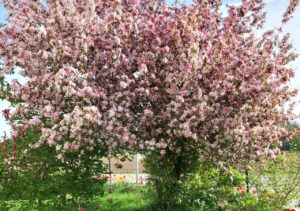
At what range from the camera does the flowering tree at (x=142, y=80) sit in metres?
7.05

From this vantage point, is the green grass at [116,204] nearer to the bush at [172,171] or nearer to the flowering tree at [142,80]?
the bush at [172,171]

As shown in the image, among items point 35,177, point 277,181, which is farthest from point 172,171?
point 35,177

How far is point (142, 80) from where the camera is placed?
7367 mm

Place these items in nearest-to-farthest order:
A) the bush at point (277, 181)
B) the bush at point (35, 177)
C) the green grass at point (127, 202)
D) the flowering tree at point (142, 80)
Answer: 1. the flowering tree at point (142, 80)
2. the bush at point (35, 177)
3. the bush at point (277, 181)
4. the green grass at point (127, 202)

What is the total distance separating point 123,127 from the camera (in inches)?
281

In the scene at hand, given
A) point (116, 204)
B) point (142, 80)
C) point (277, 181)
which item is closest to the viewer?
point (142, 80)

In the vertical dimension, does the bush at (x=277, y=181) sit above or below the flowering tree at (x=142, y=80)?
below

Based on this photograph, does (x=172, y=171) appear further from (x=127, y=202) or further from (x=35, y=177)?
(x=35, y=177)

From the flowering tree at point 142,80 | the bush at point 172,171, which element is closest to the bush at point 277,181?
the flowering tree at point 142,80

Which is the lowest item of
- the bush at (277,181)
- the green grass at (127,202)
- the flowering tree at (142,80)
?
the green grass at (127,202)

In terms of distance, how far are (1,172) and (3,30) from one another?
136 inches

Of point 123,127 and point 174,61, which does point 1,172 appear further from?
point 174,61

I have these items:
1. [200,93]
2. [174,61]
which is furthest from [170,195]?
[174,61]

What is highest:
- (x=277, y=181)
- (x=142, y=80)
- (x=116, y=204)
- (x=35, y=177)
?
(x=142, y=80)
